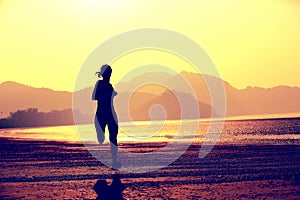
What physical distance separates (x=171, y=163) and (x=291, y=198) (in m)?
7.43

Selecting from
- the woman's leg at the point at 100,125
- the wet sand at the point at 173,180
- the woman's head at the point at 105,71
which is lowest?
the wet sand at the point at 173,180

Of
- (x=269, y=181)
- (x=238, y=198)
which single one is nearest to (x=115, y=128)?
(x=269, y=181)

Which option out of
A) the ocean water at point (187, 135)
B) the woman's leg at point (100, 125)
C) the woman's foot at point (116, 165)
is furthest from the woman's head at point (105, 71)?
the ocean water at point (187, 135)

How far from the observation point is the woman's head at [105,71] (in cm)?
1612

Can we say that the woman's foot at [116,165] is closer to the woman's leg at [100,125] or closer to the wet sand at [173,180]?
the wet sand at [173,180]

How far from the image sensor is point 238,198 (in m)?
9.71

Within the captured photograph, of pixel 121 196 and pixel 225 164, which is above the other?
pixel 225 164

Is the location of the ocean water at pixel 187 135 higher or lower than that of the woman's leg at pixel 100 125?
higher

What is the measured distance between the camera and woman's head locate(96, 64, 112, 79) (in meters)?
16.1

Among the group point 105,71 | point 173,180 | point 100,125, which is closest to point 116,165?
point 100,125

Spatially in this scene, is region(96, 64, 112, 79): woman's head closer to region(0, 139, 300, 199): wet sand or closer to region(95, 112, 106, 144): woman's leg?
region(95, 112, 106, 144): woman's leg

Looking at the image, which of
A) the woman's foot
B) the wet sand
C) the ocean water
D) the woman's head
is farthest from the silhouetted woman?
the ocean water

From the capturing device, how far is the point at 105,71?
16.2 m

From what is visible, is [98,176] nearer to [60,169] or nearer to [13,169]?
[60,169]
